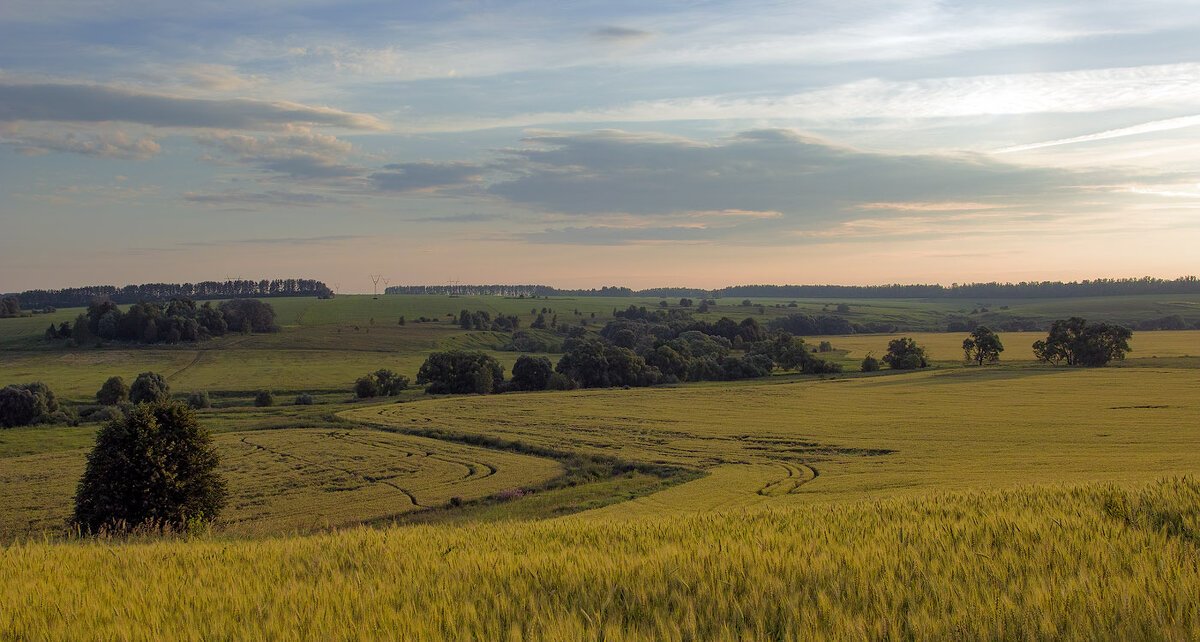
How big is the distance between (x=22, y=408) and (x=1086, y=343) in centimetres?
11631

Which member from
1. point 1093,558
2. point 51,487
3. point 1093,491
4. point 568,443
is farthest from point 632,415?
point 1093,558

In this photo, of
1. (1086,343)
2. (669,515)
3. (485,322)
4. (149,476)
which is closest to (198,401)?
(149,476)

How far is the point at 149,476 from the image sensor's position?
27.8m

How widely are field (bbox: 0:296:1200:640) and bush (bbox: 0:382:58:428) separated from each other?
248 inches

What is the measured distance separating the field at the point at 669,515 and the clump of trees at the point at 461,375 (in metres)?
10.9

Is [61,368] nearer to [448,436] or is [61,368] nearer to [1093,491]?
[448,436]

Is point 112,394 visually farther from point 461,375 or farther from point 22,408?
point 461,375

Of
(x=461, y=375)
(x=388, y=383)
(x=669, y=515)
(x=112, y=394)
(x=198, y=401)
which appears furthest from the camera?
(x=461, y=375)

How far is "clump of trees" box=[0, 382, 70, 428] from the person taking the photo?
232 ft

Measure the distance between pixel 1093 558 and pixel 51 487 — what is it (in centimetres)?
4773

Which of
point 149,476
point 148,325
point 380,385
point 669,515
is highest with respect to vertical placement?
point 148,325

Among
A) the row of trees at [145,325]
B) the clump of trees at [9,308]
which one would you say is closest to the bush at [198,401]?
the row of trees at [145,325]

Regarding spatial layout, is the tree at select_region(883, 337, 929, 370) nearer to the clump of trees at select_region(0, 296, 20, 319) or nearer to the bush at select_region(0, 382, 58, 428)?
the bush at select_region(0, 382, 58, 428)

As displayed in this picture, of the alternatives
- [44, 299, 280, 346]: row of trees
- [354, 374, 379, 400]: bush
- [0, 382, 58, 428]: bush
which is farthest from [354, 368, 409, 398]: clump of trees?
[44, 299, 280, 346]: row of trees
